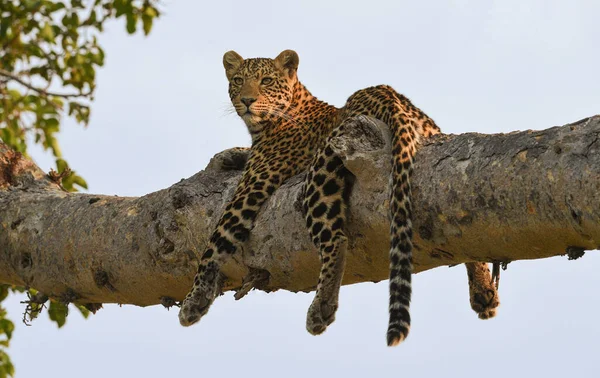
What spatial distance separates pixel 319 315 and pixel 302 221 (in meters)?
0.71

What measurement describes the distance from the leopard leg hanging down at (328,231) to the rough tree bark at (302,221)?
15 cm

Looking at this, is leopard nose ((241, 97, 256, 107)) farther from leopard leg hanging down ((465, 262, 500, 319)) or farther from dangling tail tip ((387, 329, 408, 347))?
dangling tail tip ((387, 329, 408, 347))

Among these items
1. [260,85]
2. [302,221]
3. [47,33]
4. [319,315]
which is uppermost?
[260,85]

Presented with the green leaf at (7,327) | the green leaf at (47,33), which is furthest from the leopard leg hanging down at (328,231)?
the green leaf at (7,327)

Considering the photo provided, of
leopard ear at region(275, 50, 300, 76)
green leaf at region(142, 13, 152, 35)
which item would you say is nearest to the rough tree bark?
green leaf at region(142, 13, 152, 35)

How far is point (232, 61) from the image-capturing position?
10.8 metres

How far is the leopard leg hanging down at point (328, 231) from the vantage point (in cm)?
733

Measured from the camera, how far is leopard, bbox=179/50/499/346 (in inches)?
270

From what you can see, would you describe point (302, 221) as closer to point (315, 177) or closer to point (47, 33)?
point (315, 177)

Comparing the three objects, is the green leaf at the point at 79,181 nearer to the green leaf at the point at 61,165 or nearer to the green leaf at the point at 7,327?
the green leaf at the point at 61,165

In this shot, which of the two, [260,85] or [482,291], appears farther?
[260,85]

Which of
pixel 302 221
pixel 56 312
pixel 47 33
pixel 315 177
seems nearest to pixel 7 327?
pixel 56 312

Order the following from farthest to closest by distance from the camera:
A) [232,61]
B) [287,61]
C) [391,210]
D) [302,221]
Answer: [232,61] < [287,61] < [302,221] < [391,210]

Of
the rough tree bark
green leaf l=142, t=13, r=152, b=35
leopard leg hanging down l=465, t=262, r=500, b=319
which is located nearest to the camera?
the rough tree bark
